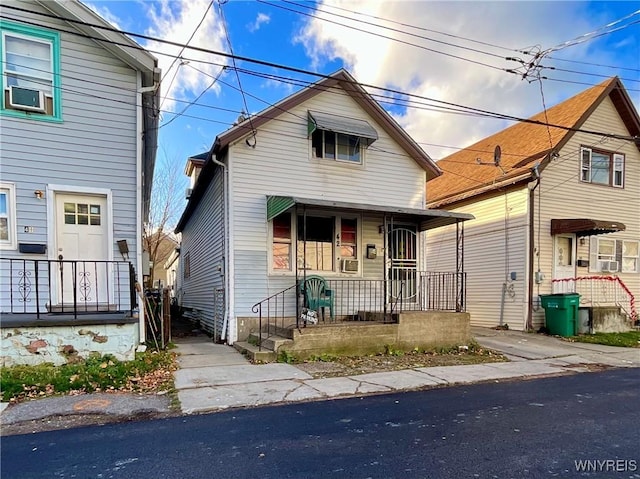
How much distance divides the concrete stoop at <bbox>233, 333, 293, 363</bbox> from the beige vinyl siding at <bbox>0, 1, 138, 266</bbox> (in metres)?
2.91

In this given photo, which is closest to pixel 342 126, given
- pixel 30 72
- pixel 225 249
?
pixel 225 249

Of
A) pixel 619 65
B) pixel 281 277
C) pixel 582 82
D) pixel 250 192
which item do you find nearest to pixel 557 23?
pixel 582 82

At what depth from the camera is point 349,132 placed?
9.70 metres

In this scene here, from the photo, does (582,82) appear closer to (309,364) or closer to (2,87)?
(309,364)

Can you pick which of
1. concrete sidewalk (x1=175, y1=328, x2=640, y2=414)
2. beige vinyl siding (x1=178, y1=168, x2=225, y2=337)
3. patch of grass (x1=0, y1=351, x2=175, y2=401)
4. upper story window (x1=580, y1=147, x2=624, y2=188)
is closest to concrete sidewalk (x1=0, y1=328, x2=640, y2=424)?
concrete sidewalk (x1=175, y1=328, x2=640, y2=414)

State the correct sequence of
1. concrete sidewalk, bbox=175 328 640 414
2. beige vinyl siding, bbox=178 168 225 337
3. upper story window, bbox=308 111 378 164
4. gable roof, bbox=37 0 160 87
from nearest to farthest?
concrete sidewalk, bbox=175 328 640 414
gable roof, bbox=37 0 160 87
upper story window, bbox=308 111 378 164
beige vinyl siding, bbox=178 168 225 337

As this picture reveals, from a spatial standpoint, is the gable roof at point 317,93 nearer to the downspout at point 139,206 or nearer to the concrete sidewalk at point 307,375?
the downspout at point 139,206

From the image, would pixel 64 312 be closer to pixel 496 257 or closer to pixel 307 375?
pixel 307 375

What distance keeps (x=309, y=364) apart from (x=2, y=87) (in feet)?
23.9

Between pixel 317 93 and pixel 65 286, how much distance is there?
691cm

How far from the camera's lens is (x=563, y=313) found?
11.6m

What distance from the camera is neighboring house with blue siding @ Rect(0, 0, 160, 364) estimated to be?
6949 mm

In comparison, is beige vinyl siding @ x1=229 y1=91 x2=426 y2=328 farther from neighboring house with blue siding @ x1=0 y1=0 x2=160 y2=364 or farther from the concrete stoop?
neighboring house with blue siding @ x1=0 y1=0 x2=160 y2=364

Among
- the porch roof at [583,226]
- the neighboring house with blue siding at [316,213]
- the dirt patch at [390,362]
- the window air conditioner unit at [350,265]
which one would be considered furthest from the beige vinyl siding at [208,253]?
the porch roof at [583,226]
